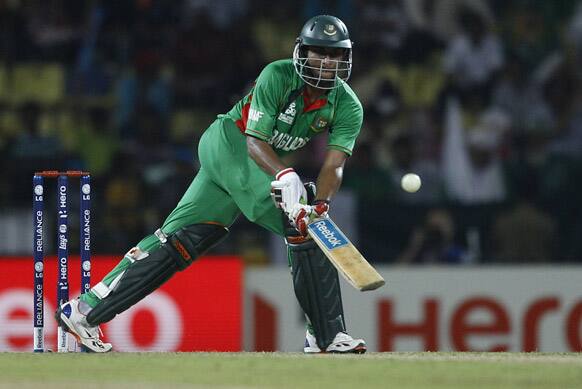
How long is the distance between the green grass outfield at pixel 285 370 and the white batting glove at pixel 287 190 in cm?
64

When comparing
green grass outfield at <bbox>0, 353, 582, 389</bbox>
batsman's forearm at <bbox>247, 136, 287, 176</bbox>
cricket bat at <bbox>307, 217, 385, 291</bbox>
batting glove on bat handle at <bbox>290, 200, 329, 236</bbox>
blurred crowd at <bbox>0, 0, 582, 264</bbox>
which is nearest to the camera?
green grass outfield at <bbox>0, 353, 582, 389</bbox>

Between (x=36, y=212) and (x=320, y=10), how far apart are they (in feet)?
17.4

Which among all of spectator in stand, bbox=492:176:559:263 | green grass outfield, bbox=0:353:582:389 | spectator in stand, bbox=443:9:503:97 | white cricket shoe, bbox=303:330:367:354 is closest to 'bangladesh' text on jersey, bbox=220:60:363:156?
white cricket shoe, bbox=303:330:367:354

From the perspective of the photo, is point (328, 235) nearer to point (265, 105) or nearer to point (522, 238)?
point (265, 105)

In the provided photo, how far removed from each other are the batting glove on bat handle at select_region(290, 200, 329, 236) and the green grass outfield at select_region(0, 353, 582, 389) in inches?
21.4

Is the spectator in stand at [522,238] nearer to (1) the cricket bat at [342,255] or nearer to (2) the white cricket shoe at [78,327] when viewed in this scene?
(1) the cricket bat at [342,255]

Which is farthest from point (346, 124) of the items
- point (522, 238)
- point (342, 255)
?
point (522, 238)

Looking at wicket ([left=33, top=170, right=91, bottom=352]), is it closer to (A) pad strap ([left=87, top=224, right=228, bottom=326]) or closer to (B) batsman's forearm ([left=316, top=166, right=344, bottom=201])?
(A) pad strap ([left=87, top=224, right=228, bottom=326])

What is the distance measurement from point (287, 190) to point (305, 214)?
13 cm

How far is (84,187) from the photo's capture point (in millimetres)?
6168

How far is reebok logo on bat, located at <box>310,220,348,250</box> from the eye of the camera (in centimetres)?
567

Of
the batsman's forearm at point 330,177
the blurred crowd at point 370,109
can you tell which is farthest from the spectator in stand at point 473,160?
the batsman's forearm at point 330,177

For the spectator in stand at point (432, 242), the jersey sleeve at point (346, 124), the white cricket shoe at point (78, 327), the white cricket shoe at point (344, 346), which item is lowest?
the white cricket shoe at point (344, 346)

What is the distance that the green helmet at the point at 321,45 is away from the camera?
5832 millimetres
